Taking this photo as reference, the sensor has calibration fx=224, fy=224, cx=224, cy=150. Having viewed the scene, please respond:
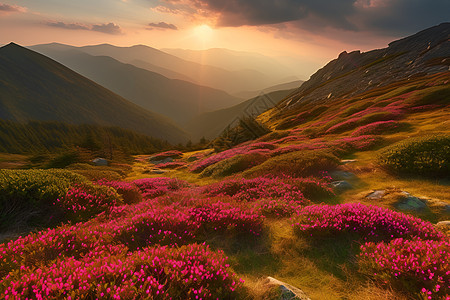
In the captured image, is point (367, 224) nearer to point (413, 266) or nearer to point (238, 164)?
point (413, 266)

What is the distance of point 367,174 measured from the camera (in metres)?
12.8

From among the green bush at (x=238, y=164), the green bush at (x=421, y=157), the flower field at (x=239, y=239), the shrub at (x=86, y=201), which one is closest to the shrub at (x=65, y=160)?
the green bush at (x=238, y=164)

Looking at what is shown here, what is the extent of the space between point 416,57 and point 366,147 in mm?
101597

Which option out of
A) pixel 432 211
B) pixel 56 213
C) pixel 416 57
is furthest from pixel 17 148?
pixel 416 57

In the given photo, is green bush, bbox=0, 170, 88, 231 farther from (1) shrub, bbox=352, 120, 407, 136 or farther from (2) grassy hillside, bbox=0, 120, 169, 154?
(2) grassy hillside, bbox=0, 120, 169, 154

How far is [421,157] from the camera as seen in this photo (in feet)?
38.4

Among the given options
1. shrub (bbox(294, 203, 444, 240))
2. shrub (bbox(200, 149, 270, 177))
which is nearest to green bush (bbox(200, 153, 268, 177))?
shrub (bbox(200, 149, 270, 177))

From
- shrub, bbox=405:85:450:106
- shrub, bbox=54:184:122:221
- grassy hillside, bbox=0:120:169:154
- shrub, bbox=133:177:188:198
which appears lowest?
grassy hillside, bbox=0:120:169:154

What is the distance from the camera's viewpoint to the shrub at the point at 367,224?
19.1 ft

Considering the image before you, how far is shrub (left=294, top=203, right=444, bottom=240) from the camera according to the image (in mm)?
5820

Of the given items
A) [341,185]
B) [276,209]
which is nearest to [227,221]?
[276,209]

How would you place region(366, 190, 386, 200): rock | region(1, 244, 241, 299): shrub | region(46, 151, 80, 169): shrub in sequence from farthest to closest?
region(46, 151, 80, 169): shrub → region(366, 190, 386, 200): rock → region(1, 244, 241, 299): shrub

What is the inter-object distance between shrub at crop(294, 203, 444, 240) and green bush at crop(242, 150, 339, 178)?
22.8ft

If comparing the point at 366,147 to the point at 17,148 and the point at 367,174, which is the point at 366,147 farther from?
the point at 17,148
